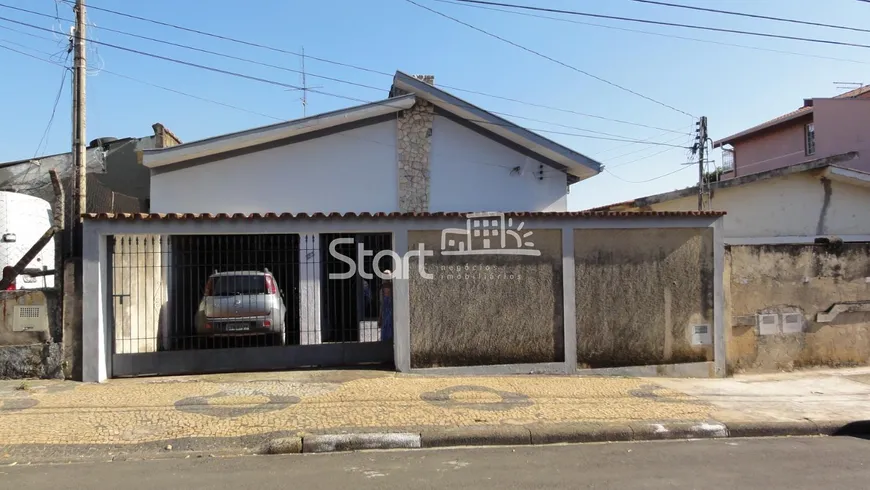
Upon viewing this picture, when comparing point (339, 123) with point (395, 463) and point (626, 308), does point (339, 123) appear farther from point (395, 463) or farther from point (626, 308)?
point (395, 463)

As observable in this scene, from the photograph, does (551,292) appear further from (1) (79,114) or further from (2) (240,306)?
(1) (79,114)

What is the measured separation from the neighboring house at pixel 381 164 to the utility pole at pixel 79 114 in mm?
2538

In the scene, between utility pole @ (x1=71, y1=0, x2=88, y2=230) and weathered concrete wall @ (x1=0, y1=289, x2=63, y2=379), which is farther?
utility pole @ (x1=71, y1=0, x2=88, y2=230)

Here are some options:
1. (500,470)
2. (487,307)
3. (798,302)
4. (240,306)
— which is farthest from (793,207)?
(240,306)

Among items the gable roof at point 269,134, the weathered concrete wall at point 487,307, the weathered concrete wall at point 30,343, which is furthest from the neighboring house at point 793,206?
the weathered concrete wall at point 30,343

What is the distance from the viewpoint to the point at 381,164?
11.6m

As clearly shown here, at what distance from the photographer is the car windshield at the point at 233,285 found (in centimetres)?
831

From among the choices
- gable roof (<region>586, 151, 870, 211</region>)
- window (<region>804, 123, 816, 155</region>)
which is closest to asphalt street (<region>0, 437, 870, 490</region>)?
gable roof (<region>586, 151, 870, 211</region>)

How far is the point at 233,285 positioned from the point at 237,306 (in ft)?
1.07

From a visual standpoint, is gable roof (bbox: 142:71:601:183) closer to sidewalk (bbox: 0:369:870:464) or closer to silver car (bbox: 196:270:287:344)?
silver car (bbox: 196:270:287:344)

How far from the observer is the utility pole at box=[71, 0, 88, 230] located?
7672 mm

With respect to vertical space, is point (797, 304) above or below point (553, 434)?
above

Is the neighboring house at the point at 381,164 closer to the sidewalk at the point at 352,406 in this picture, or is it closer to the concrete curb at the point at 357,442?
the sidewalk at the point at 352,406

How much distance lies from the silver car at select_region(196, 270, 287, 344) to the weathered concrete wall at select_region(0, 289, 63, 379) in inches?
71.8
